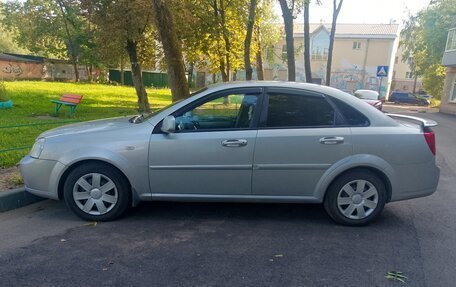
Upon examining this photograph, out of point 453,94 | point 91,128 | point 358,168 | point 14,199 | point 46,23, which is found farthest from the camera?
point 46,23

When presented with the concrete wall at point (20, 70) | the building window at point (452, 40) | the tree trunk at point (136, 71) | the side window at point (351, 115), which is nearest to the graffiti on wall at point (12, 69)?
the concrete wall at point (20, 70)

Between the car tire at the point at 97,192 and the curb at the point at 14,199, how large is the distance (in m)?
0.89

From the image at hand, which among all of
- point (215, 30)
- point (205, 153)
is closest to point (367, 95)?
point (215, 30)

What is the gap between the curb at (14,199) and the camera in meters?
4.21

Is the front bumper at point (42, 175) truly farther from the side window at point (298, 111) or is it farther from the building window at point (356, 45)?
the building window at point (356, 45)

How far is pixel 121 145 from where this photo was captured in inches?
151

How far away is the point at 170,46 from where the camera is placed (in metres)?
8.34

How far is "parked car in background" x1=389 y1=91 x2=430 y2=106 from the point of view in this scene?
3757cm

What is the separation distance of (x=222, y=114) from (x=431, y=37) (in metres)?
36.1

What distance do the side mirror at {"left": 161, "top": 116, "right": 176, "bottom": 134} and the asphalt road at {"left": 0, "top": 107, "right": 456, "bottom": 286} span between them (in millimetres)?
1078

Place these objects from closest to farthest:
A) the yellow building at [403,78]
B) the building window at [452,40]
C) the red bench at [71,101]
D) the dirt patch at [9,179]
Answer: the dirt patch at [9,179]
the red bench at [71,101]
the building window at [452,40]
the yellow building at [403,78]

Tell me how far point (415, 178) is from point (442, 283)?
134 cm

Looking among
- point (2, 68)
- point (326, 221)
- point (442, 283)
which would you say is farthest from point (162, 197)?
point (2, 68)

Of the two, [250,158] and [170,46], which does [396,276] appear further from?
[170,46]
